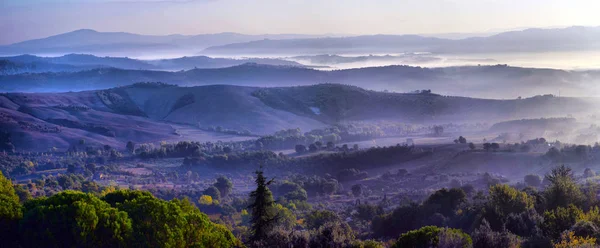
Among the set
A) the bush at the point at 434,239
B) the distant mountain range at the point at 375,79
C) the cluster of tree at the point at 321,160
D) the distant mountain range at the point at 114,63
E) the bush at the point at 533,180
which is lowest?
the cluster of tree at the point at 321,160

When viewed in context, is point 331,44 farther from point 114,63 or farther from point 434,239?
point 434,239

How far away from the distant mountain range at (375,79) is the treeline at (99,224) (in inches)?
2962

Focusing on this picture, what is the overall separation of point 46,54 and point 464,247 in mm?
159550

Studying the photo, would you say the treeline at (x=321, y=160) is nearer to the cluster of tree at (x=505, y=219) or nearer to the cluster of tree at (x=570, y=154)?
the cluster of tree at (x=570, y=154)

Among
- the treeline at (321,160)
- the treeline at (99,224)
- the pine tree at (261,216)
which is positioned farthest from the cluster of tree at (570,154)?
the treeline at (99,224)

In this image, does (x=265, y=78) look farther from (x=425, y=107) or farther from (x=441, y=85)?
(x=425, y=107)

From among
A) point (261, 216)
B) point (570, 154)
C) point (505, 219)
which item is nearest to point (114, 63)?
point (570, 154)

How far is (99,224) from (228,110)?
2597 inches

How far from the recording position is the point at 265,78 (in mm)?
116375

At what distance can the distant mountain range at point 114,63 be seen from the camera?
5044 inches

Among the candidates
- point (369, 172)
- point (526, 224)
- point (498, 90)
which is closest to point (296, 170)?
point (369, 172)

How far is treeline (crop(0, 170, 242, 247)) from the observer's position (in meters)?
14.1

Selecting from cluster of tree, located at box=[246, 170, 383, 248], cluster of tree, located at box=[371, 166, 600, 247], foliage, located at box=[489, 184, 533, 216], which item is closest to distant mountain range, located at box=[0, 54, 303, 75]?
cluster of tree, located at box=[371, 166, 600, 247]

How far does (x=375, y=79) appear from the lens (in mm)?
109188
